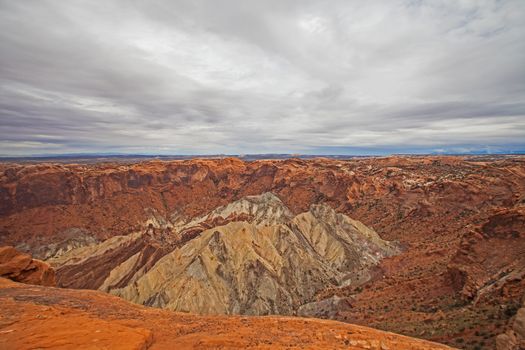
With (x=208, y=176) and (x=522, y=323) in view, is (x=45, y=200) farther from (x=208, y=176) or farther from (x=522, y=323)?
(x=522, y=323)

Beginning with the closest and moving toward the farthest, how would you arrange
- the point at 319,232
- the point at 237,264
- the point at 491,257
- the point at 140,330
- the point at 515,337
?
the point at 140,330
the point at 515,337
the point at 491,257
the point at 237,264
the point at 319,232

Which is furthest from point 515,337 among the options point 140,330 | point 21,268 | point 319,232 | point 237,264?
point 319,232

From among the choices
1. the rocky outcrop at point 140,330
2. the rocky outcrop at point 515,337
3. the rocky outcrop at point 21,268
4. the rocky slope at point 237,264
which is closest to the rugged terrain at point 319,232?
the rocky slope at point 237,264

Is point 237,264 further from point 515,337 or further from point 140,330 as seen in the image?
point 515,337

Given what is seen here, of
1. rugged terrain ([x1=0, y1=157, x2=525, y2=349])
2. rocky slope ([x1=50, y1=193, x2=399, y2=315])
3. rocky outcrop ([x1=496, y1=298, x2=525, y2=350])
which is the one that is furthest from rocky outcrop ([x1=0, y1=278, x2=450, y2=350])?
rocky slope ([x1=50, y1=193, x2=399, y2=315])

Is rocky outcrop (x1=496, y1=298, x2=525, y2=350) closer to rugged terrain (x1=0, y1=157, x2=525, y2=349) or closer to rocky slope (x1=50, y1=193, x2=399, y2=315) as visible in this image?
rugged terrain (x1=0, y1=157, x2=525, y2=349)

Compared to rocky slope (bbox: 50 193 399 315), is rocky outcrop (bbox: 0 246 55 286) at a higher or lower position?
higher
